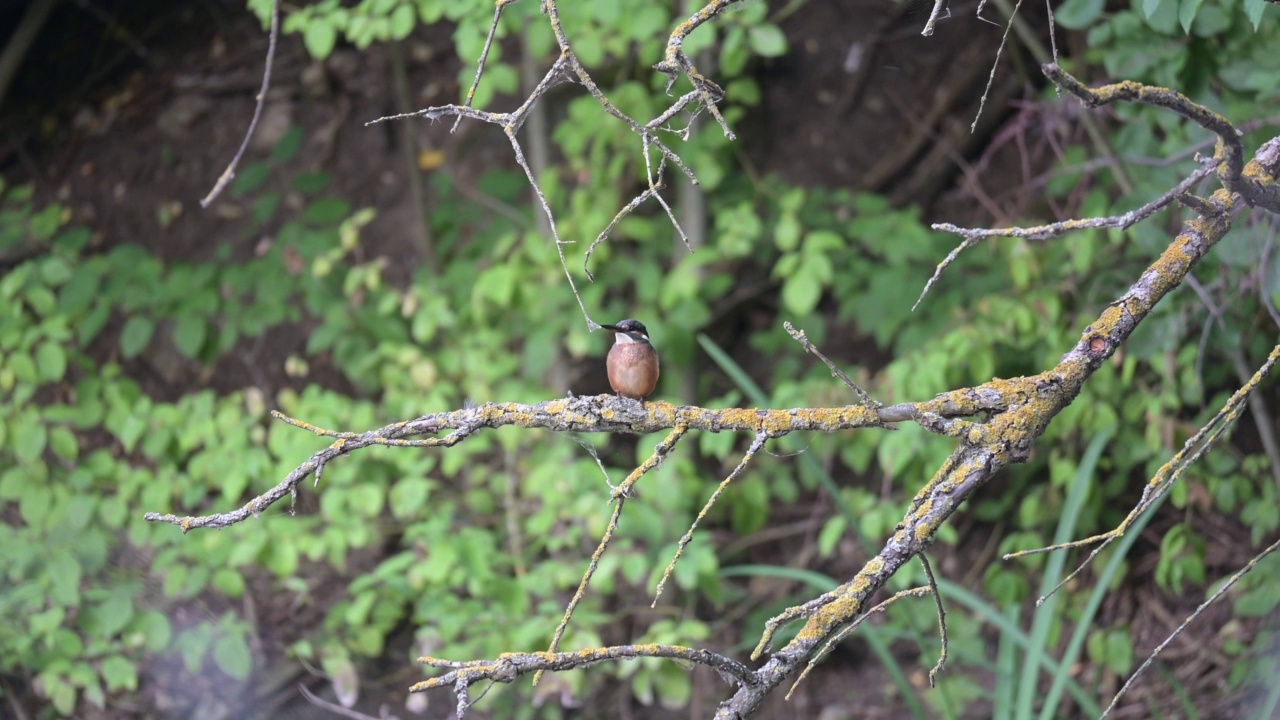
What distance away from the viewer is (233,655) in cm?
385

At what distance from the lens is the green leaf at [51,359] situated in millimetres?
3610

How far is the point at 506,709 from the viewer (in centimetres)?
420

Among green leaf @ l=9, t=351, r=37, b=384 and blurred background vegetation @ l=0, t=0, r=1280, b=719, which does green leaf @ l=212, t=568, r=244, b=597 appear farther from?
green leaf @ l=9, t=351, r=37, b=384

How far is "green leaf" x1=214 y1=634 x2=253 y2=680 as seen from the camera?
384 centimetres

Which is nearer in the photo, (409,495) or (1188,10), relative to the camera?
(1188,10)

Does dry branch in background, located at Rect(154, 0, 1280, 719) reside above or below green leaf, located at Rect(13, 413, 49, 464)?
above

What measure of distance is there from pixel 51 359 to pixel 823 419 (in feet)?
8.95

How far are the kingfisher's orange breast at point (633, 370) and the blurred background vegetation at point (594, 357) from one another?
2.53 feet

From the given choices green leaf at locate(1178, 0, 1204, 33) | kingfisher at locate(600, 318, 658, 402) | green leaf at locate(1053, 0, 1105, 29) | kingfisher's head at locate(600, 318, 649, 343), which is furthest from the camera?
green leaf at locate(1053, 0, 1105, 29)

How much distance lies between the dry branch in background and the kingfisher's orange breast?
1.75 feet

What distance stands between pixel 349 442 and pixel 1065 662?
1.92m

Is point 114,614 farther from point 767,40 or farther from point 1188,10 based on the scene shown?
point 1188,10

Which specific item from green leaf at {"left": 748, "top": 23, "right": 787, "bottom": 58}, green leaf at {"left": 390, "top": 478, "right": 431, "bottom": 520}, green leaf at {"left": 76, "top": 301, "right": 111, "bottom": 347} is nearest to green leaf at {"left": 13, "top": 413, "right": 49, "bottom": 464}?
green leaf at {"left": 76, "top": 301, "right": 111, "bottom": 347}

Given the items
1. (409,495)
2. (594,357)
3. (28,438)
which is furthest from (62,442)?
(594,357)
